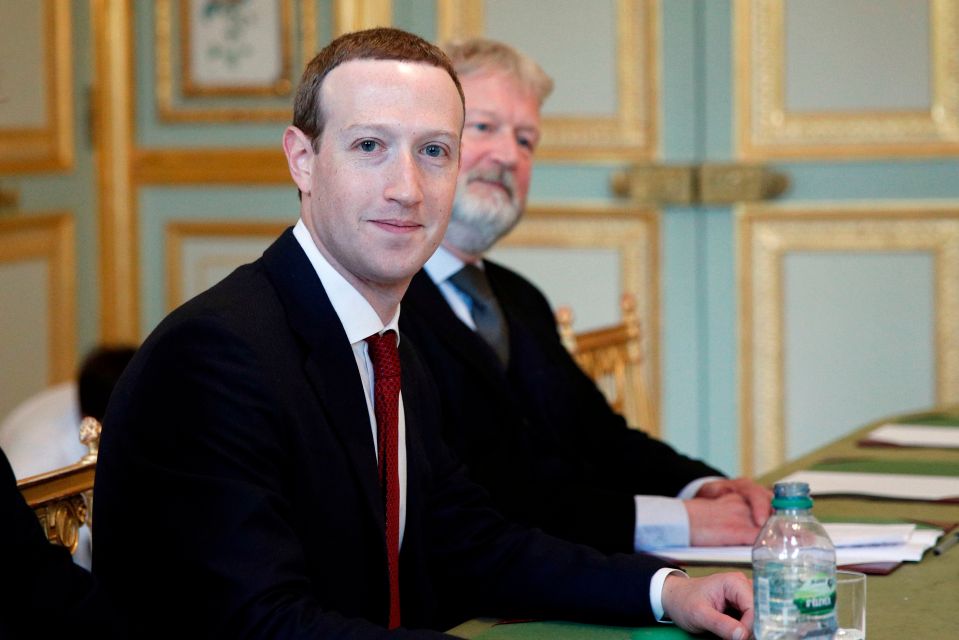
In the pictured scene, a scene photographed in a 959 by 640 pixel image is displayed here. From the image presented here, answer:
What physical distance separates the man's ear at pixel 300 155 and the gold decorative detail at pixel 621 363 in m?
1.50

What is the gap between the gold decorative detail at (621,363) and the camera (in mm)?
3271

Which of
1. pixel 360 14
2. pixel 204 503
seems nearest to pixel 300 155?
pixel 204 503

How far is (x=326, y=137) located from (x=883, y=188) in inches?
136

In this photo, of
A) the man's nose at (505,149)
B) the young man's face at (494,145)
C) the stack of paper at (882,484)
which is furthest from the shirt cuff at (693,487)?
the man's nose at (505,149)

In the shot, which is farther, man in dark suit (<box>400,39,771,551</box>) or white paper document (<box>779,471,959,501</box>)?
white paper document (<box>779,471,959,501</box>)

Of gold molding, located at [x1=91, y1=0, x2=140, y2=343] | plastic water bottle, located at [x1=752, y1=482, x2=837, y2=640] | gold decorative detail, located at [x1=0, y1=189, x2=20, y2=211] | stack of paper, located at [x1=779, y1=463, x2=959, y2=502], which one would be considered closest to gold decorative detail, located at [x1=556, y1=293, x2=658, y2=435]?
stack of paper, located at [x1=779, y1=463, x2=959, y2=502]

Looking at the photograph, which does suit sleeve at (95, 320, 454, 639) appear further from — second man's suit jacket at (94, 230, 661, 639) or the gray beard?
the gray beard

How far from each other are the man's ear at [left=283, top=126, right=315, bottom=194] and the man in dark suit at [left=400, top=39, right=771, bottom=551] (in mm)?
606

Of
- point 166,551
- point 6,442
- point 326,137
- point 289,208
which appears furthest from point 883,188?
point 166,551

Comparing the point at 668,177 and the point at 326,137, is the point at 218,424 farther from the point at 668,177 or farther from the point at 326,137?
the point at 668,177

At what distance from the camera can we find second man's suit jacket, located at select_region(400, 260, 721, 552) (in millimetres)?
2318

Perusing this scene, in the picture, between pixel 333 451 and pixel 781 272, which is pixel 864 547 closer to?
pixel 333 451

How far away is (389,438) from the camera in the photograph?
5.74ft

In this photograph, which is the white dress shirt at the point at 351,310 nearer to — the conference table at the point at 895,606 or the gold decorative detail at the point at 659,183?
the conference table at the point at 895,606
